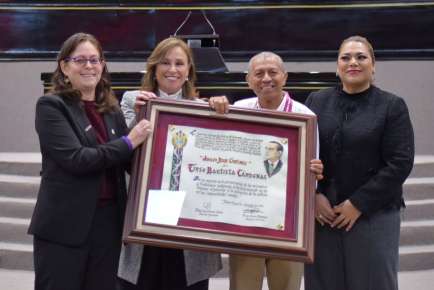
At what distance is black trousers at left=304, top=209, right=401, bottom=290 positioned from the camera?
281 centimetres

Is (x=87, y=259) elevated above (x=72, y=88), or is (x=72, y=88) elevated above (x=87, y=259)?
(x=72, y=88)

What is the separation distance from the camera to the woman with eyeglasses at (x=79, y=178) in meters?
2.45

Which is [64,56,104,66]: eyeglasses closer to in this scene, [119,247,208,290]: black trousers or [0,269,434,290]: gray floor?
[119,247,208,290]: black trousers

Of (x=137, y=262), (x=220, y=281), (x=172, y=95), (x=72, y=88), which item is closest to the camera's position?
(x=72, y=88)

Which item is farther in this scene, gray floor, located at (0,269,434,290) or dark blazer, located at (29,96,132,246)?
gray floor, located at (0,269,434,290)

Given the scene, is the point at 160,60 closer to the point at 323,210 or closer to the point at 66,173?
the point at 66,173

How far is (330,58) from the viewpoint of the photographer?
8.35 metres

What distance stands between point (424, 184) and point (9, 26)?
558 cm

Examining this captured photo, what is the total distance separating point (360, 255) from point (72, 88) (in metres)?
1.40

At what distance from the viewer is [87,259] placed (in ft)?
8.34

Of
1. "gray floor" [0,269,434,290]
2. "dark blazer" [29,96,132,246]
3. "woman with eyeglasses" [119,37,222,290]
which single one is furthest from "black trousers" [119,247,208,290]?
"gray floor" [0,269,434,290]

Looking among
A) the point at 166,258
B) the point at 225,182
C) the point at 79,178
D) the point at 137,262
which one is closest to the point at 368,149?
the point at 225,182

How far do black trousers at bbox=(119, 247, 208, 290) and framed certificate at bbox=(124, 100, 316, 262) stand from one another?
295mm

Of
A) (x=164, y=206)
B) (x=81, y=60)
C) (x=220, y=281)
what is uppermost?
(x=81, y=60)
